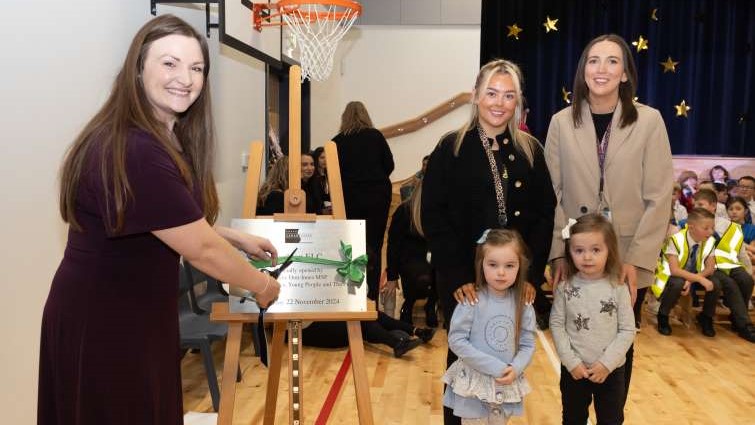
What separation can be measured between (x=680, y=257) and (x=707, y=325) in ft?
1.74

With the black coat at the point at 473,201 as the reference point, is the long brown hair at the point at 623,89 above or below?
above

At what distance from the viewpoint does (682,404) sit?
11.8 feet

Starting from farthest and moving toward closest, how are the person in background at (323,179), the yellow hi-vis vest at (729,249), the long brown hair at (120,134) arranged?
the person in background at (323,179), the yellow hi-vis vest at (729,249), the long brown hair at (120,134)

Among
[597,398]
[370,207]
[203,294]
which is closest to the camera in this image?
[597,398]

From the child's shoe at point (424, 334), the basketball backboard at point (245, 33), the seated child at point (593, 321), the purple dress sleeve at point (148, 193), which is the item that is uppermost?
the basketball backboard at point (245, 33)

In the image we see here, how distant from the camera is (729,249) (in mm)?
5258

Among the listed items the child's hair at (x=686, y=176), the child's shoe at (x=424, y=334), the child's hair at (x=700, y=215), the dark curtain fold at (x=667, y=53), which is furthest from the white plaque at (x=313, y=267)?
the dark curtain fold at (x=667, y=53)

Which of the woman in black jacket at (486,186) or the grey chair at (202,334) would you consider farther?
the grey chair at (202,334)

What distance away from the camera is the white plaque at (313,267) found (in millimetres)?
2479

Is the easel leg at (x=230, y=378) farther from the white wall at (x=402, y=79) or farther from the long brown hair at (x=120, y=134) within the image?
the white wall at (x=402, y=79)

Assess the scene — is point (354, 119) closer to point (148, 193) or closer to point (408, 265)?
point (408, 265)

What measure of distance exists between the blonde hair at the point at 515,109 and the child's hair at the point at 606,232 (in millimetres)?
287

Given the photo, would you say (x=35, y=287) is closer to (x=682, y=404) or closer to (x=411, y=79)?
(x=682, y=404)

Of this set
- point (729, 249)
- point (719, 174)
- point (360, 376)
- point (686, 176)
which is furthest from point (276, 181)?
point (719, 174)
